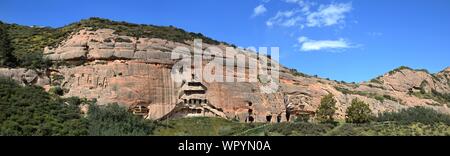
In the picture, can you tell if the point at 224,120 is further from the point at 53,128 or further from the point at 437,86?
the point at 437,86

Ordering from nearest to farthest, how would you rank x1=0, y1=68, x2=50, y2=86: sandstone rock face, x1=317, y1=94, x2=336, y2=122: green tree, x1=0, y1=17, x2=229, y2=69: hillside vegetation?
x1=0, y1=68, x2=50, y2=86: sandstone rock face < x1=0, y1=17, x2=229, y2=69: hillside vegetation < x1=317, y1=94, x2=336, y2=122: green tree

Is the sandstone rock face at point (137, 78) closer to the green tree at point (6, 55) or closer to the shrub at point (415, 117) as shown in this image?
the green tree at point (6, 55)

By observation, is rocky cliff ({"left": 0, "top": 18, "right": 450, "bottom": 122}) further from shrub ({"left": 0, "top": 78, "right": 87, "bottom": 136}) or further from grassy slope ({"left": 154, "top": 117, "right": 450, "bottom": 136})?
grassy slope ({"left": 154, "top": 117, "right": 450, "bottom": 136})

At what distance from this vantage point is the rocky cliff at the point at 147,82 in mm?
51969

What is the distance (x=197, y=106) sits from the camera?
5581 cm

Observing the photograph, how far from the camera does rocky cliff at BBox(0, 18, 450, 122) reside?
52.0 meters

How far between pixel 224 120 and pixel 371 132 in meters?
14.3

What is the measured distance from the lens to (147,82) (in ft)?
176

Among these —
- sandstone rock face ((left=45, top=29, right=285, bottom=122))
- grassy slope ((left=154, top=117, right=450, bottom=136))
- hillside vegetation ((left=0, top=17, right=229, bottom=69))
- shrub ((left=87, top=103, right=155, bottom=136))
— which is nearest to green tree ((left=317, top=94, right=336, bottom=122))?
grassy slope ((left=154, top=117, right=450, bottom=136))

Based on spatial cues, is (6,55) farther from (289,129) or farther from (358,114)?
(358,114)

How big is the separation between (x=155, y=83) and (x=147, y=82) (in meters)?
0.98

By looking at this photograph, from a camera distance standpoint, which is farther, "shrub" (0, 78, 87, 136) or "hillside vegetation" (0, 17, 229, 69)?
"hillside vegetation" (0, 17, 229, 69)
